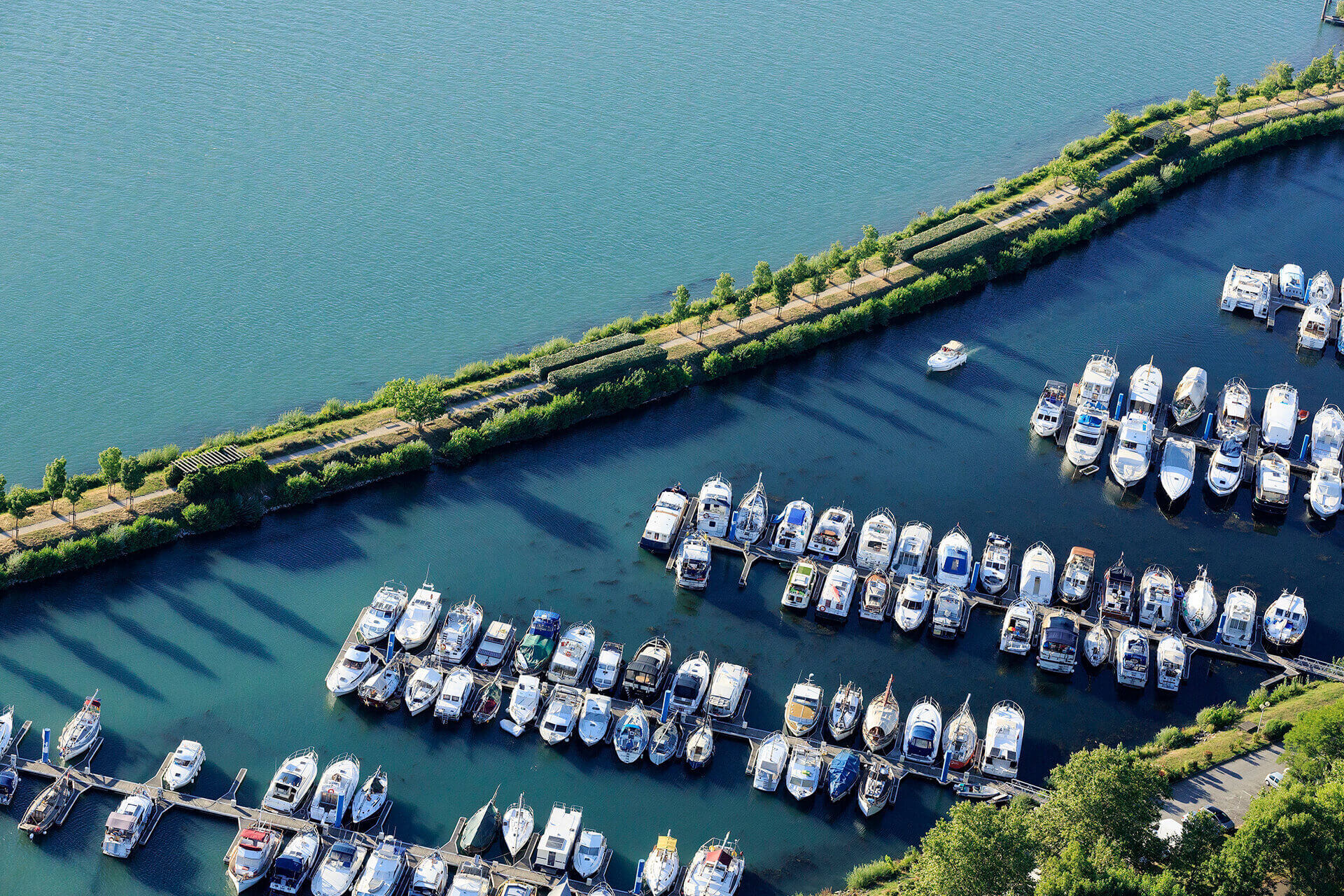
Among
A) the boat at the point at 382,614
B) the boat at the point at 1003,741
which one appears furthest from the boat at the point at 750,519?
the boat at the point at 382,614

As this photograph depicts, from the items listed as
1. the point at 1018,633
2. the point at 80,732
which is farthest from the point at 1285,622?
the point at 80,732

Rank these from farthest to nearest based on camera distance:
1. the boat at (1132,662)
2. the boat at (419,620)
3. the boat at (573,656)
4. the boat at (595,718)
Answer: the boat at (419,620) < the boat at (1132,662) < the boat at (573,656) < the boat at (595,718)

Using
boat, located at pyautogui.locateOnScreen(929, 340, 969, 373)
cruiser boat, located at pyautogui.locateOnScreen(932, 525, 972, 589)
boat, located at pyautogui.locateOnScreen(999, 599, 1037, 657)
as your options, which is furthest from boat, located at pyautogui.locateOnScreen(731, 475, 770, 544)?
boat, located at pyautogui.locateOnScreen(929, 340, 969, 373)

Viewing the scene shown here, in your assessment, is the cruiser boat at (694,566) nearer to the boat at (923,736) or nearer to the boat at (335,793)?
the boat at (923,736)

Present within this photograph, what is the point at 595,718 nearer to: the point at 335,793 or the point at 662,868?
the point at 662,868

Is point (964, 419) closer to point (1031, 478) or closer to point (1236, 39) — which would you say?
point (1031, 478)

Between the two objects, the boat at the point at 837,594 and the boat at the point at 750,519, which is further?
the boat at the point at 750,519

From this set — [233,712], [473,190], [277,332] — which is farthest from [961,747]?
[473,190]
